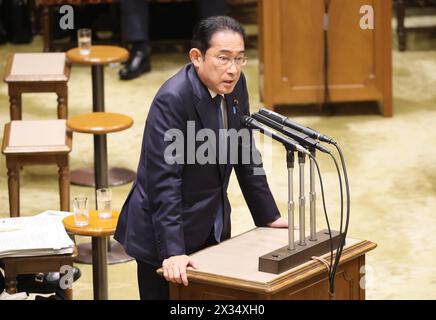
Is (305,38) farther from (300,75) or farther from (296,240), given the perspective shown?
(296,240)

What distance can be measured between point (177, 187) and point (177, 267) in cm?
29

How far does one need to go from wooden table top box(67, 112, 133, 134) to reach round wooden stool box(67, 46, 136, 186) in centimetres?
62

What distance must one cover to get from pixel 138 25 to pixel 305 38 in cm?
178

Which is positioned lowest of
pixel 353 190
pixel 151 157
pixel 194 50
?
pixel 353 190

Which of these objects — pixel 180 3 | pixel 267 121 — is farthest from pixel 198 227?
pixel 180 3

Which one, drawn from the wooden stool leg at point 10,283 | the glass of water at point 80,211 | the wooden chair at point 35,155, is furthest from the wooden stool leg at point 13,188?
the wooden stool leg at point 10,283

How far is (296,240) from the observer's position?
12.6ft

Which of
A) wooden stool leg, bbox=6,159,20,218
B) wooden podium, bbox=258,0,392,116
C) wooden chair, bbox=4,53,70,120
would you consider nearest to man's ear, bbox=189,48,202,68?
wooden stool leg, bbox=6,159,20,218

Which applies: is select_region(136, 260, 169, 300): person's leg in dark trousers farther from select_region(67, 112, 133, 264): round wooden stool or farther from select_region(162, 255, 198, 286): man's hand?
select_region(67, 112, 133, 264): round wooden stool

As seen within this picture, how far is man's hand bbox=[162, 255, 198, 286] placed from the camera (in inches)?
143

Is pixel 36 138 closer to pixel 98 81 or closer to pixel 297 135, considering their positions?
pixel 98 81

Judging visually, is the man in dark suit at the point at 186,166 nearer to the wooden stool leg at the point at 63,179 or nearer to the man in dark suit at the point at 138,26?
the wooden stool leg at the point at 63,179

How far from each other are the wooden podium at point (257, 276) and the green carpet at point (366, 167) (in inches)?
64.2

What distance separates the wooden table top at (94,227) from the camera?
4.74 metres
